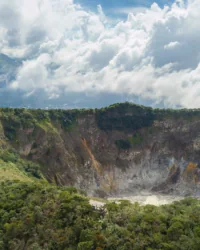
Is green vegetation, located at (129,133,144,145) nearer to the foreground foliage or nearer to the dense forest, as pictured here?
the dense forest

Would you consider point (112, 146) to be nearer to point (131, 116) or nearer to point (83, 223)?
point (131, 116)

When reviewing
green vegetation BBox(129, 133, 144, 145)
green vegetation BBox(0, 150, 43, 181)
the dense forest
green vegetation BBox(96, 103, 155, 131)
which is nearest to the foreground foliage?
the dense forest

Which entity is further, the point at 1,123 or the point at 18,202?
the point at 1,123

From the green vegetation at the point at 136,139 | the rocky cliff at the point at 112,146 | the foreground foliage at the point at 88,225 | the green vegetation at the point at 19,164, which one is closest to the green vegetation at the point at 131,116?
the rocky cliff at the point at 112,146

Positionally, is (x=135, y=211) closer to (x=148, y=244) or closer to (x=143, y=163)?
(x=148, y=244)

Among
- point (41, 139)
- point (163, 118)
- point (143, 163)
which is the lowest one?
point (143, 163)

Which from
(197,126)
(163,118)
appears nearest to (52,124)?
(163,118)
